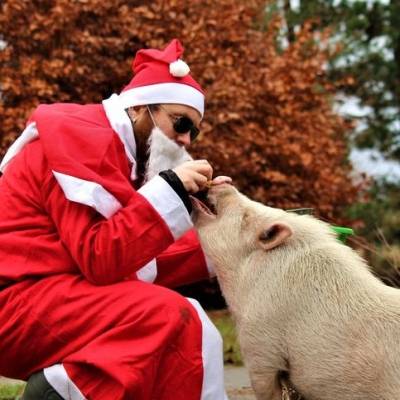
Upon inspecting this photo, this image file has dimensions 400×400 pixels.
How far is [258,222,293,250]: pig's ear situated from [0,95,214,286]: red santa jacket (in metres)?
0.31

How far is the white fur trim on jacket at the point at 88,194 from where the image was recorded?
3.12 m

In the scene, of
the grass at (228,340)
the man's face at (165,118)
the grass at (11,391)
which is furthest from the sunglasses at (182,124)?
the grass at (228,340)

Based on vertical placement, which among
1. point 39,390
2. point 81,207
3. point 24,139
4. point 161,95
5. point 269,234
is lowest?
point 39,390

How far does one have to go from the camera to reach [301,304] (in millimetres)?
3057

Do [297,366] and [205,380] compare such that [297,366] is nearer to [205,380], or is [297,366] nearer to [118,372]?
[205,380]

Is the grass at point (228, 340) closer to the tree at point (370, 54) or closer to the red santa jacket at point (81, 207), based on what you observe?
the red santa jacket at point (81, 207)

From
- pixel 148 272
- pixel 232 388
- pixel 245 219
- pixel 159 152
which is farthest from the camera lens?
pixel 232 388

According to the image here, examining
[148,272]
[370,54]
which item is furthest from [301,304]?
[370,54]

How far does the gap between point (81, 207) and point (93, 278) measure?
0.95ft

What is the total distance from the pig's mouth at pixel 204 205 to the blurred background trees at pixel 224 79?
413 cm

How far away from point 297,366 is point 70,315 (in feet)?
3.01

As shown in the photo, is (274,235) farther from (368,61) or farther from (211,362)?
(368,61)

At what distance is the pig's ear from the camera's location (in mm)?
3139

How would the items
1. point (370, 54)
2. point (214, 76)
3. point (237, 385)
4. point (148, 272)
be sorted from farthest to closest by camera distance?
point (370, 54) → point (214, 76) → point (237, 385) → point (148, 272)
